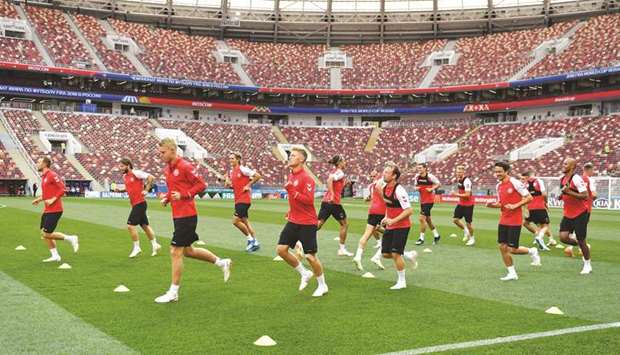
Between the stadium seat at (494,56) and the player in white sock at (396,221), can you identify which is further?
the stadium seat at (494,56)

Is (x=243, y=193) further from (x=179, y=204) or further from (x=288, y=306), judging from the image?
(x=288, y=306)

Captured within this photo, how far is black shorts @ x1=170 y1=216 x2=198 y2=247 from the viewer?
8766mm

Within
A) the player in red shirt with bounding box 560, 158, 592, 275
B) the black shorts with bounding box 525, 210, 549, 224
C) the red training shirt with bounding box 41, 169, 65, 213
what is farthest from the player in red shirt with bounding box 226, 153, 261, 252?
the black shorts with bounding box 525, 210, 549, 224

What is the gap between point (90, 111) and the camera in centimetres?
6369

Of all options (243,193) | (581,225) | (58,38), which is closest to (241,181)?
(243,193)

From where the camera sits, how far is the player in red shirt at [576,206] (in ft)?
39.4

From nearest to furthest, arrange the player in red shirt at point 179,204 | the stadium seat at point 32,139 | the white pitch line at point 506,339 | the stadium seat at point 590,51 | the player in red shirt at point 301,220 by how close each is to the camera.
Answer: the white pitch line at point 506,339
the player in red shirt at point 179,204
the player in red shirt at point 301,220
the stadium seat at point 32,139
the stadium seat at point 590,51

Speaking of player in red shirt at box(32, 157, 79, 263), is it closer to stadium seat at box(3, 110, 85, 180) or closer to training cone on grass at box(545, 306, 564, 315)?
training cone on grass at box(545, 306, 564, 315)

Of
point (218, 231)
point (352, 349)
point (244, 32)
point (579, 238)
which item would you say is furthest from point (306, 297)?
point (244, 32)

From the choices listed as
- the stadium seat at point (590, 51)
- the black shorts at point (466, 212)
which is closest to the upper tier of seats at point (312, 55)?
the stadium seat at point (590, 51)

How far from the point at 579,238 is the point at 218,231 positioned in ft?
40.2

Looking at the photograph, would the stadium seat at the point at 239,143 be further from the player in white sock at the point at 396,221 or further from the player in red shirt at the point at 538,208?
the player in white sock at the point at 396,221

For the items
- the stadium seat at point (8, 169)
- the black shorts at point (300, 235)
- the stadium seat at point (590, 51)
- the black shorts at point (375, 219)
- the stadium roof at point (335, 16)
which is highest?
the stadium roof at point (335, 16)

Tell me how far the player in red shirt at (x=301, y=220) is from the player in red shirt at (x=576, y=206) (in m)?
5.67
